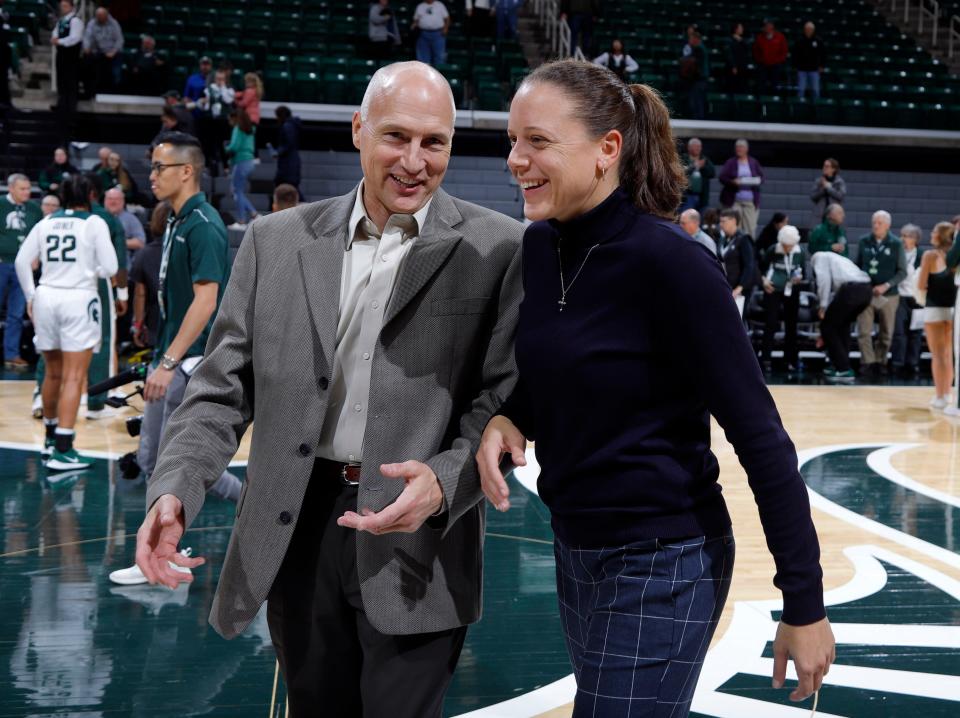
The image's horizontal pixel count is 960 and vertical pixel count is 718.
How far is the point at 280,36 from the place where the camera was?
677 inches

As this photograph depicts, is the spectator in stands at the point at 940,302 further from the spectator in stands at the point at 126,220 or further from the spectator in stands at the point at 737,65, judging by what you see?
the spectator in stands at the point at 737,65

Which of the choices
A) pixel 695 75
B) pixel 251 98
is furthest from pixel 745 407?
pixel 695 75

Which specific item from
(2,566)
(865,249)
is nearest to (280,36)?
(865,249)

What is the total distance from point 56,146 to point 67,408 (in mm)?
9639

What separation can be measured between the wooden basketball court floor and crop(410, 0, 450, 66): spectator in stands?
10.7 meters

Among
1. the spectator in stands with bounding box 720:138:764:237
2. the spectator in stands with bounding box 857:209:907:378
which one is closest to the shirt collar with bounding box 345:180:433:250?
the spectator in stands with bounding box 857:209:907:378

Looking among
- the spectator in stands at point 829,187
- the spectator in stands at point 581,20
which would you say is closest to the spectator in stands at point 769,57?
the spectator in stands at point 581,20

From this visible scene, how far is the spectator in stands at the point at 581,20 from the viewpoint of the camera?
16.9 m

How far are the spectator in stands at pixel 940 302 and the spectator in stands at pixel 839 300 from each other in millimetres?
1709

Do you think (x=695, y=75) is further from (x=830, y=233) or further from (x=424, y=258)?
(x=424, y=258)

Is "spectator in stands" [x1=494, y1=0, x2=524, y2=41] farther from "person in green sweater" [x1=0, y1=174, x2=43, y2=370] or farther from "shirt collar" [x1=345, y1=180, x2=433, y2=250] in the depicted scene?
"shirt collar" [x1=345, y1=180, x2=433, y2=250]

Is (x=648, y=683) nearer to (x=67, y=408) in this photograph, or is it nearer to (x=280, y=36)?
(x=67, y=408)

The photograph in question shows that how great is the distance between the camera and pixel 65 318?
21.9 ft

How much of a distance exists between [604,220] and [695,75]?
15.6m
